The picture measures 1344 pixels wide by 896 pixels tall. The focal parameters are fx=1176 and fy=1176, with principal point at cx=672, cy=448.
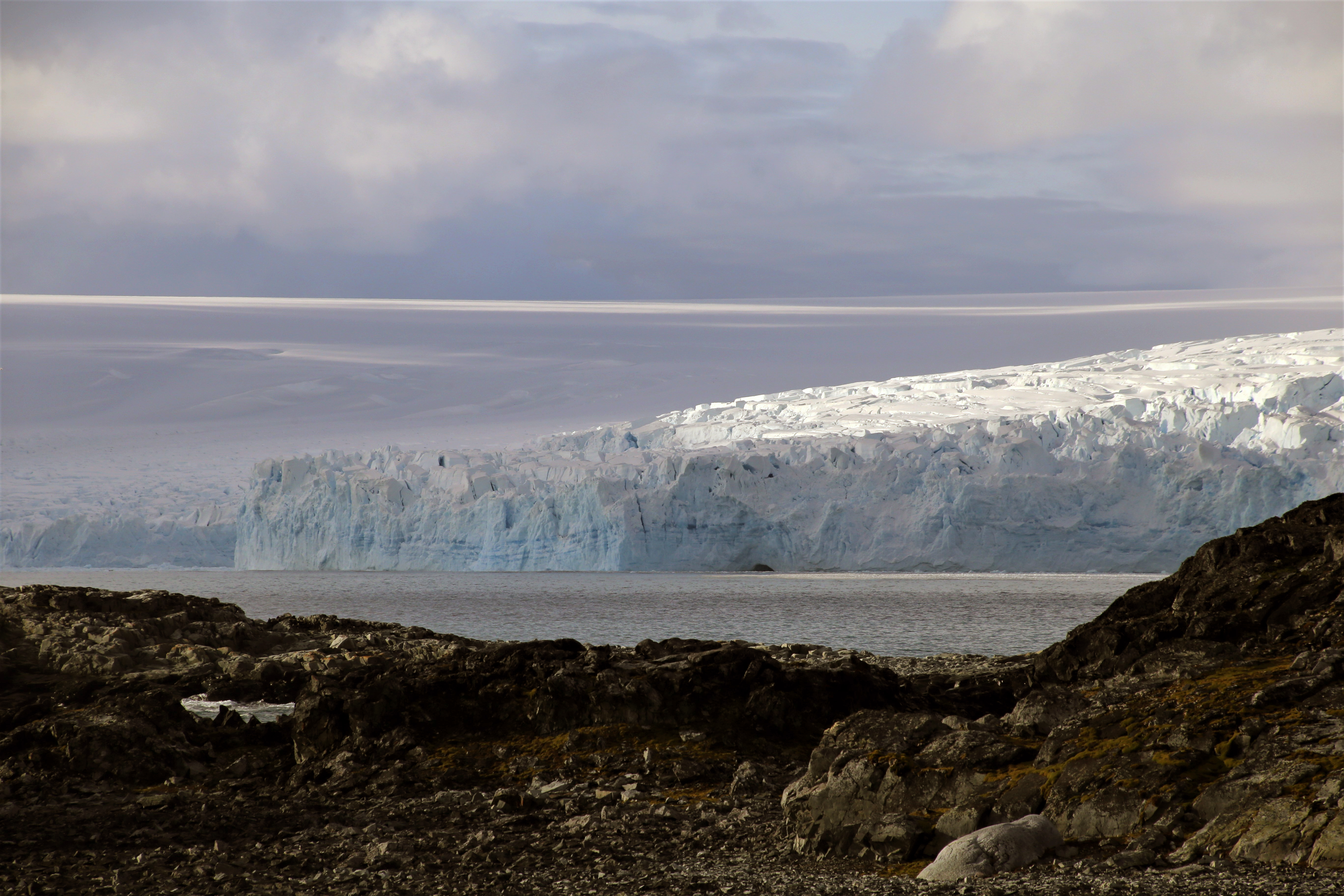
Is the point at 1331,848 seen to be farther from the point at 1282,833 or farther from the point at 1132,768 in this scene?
the point at 1132,768

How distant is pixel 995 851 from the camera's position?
5.38 meters

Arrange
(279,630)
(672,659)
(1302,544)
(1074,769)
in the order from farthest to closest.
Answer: (279,630)
(672,659)
(1302,544)
(1074,769)

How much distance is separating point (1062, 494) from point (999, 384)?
79.3 ft

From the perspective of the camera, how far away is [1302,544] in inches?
382

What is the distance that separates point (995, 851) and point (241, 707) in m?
7.87

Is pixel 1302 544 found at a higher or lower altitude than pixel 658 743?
higher

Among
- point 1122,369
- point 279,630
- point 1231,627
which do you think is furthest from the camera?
point 1122,369

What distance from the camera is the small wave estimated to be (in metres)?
10.7

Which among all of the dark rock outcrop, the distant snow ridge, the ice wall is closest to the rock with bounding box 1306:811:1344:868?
the dark rock outcrop

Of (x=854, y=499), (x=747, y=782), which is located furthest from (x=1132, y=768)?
(x=854, y=499)

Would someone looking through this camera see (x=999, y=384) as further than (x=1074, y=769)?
Yes

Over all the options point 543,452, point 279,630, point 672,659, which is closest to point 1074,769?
point 672,659

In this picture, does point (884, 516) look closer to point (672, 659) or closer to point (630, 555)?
point (630, 555)

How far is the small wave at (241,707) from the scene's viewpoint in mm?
10711
